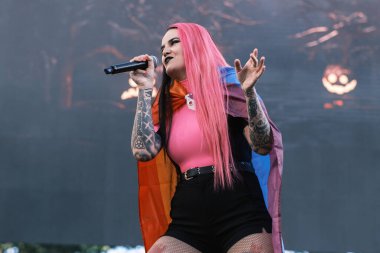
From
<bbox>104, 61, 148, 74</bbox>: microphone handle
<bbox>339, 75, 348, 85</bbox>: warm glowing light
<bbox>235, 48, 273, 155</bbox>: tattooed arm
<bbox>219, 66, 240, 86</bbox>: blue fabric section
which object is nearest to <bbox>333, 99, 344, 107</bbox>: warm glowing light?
<bbox>339, 75, 348, 85</bbox>: warm glowing light

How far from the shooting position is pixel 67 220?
6.24 meters

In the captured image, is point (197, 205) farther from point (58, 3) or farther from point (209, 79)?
point (58, 3)

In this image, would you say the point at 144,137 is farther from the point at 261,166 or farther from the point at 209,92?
the point at 261,166

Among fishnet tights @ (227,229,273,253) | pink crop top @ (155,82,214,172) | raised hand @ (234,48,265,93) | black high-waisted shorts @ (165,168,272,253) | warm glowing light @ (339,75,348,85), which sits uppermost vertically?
warm glowing light @ (339,75,348,85)

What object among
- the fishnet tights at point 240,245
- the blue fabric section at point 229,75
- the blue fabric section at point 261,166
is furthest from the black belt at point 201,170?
the blue fabric section at point 229,75

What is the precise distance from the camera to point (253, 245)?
9.04 feet

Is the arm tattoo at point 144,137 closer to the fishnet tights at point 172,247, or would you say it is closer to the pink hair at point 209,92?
the pink hair at point 209,92

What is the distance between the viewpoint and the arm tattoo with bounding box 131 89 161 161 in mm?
2984

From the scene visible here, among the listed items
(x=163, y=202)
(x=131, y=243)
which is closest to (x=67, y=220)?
(x=131, y=243)

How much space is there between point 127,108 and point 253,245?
361 centimetres

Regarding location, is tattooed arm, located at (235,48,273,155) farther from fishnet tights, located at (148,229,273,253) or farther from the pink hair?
fishnet tights, located at (148,229,273,253)

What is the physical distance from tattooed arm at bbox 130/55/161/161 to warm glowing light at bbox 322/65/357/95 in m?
3.34

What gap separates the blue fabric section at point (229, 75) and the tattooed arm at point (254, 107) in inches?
8.2

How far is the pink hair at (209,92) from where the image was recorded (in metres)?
2.89
